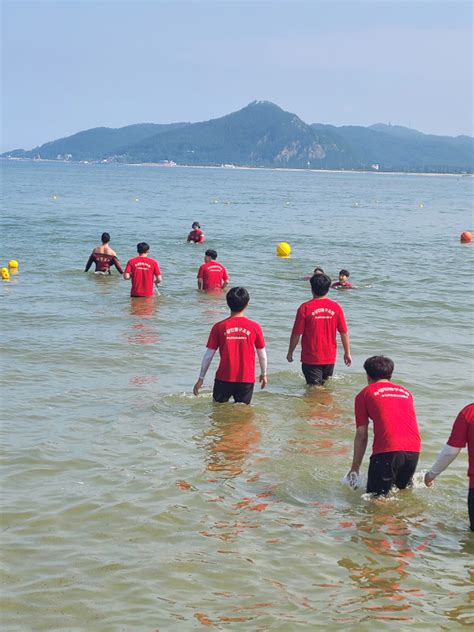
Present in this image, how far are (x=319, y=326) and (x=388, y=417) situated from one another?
3487 millimetres

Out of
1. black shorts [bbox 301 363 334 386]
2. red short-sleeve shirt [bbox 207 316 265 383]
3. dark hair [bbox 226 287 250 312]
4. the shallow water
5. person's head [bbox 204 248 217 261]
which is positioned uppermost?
person's head [bbox 204 248 217 261]

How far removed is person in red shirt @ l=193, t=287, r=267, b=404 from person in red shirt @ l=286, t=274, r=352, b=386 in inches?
35.7

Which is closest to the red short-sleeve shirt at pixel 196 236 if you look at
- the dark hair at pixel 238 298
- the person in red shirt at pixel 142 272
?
the person in red shirt at pixel 142 272

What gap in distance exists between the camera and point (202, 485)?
7906 millimetres

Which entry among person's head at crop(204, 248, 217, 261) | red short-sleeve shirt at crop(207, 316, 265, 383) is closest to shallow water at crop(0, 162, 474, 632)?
red short-sleeve shirt at crop(207, 316, 265, 383)

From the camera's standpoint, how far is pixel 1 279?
853 inches

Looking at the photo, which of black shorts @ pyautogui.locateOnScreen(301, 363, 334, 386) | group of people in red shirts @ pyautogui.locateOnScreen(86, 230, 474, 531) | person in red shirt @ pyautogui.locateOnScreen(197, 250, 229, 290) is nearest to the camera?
group of people in red shirts @ pyautogui.locateOnScreen(86, 230, 474, 531)

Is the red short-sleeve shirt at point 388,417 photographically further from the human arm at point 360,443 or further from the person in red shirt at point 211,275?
the person in red shirt at point 211,275

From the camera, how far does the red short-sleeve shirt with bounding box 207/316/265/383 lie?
941 centimetres

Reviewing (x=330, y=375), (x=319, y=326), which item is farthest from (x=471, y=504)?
(x=330, y=375)

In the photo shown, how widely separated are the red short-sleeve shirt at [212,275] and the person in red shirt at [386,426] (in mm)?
11087

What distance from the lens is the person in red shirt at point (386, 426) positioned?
282 inches

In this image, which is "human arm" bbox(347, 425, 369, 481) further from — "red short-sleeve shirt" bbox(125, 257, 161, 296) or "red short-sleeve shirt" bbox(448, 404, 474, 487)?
"red short-sleeve shirt" bbox(125, 257, 161, 296)

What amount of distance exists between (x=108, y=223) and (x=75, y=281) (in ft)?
68.4
